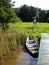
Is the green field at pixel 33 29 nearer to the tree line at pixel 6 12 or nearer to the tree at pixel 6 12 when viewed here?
the tree line at pixel 6 12

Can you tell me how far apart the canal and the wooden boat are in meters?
0.24

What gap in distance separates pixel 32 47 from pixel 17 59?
2.37 m

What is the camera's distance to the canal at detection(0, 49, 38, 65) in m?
11.6

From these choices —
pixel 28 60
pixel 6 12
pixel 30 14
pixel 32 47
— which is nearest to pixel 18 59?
pixel 28 60

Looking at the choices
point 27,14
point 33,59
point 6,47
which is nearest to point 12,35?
point 6,47

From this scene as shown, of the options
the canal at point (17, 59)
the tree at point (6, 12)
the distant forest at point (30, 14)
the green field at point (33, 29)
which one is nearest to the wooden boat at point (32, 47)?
the canal at point (17, 59)

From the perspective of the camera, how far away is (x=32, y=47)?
14719mm

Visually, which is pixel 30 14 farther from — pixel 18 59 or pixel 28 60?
pixel 28 60

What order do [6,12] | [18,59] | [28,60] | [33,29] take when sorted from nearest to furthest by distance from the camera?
[28,60] < [18,59] < [6,12] < [33,29]

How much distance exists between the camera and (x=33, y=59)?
12164 mm

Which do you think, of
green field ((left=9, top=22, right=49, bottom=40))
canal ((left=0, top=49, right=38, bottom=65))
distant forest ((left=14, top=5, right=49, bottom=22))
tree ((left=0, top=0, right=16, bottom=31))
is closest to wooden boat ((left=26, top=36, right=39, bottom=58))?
canal ((left=0, top=49, right=38, bottom=65))

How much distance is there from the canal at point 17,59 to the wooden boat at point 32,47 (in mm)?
241

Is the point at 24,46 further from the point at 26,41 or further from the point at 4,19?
the point at 4,19

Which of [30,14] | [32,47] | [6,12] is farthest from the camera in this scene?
[30,14]
